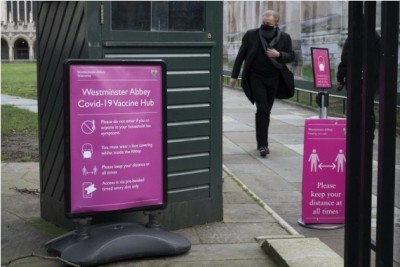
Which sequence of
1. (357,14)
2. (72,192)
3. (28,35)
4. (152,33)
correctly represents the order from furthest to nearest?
1. (28,35)
2. (152,33)
3. (72,192)
4. (357,14)

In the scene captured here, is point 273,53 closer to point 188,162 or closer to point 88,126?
point 188,162

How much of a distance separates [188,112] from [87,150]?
3.74 feet

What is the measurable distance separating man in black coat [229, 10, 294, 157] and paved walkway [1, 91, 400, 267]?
87cm

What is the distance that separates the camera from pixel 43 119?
5.14m

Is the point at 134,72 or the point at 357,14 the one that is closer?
the point at 357,14

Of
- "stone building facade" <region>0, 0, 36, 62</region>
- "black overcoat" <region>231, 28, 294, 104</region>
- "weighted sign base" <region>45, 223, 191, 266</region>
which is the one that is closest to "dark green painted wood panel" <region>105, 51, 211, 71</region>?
"weighted sign base" <region>45, 223, 191, 266</region>

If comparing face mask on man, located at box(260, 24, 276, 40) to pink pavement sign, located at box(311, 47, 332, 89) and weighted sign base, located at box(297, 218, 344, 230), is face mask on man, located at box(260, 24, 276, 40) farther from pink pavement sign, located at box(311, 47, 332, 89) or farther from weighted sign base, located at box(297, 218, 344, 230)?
weighted sign base, located at box(297, 218, 344, 230)

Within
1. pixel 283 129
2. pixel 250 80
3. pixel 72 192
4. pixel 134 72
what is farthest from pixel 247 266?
pixel 283 129

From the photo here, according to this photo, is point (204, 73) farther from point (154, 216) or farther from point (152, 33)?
point (154, 216)

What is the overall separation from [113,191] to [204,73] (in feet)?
4.56

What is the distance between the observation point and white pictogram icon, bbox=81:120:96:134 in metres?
4.05

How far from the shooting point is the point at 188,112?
16.3 feet

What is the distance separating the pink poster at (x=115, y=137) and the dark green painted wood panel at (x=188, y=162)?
527mm

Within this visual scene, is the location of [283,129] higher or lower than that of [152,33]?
lower
